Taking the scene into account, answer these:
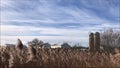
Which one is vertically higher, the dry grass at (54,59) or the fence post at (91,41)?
the fence post at (91,41)

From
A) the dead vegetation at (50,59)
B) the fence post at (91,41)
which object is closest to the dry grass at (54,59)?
the dead vegetation at (50,59)

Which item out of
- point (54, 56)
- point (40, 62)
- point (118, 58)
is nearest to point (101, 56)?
point (118, 58)

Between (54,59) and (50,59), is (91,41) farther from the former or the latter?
(50,59)

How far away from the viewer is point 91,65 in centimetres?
1141

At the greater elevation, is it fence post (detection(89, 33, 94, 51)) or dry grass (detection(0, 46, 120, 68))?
fence post (detection(89, 33, 94, 51))

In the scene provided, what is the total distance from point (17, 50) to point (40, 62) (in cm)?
83

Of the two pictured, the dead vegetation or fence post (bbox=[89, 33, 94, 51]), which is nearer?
the dead vegetation

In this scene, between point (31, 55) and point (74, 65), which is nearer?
point (31, 55)

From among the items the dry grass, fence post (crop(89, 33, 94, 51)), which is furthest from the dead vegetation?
fence post (crop(89, 33, 94, 51))

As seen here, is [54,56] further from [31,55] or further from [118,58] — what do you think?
[118,58]

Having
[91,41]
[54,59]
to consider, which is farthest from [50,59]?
[91,41]

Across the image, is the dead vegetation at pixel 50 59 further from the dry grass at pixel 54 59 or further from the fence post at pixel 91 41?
the fence post at pixel 91 41

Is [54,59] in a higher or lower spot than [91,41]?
lower

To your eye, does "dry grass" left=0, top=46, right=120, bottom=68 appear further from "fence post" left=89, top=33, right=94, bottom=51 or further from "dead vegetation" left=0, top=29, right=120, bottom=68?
"fence post" left=89, top=33, right=94, bottom=51
